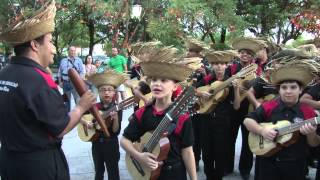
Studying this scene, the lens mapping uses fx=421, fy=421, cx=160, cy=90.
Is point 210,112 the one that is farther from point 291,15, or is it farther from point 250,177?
point 291,15

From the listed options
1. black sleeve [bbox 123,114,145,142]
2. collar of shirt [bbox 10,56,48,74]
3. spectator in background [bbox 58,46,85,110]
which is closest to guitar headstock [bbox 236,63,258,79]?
black sleeve [bbox 123,114,145,142]

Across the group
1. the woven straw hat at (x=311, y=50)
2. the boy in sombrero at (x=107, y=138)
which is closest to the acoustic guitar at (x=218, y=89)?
the woven straw hat at (x=311, y=50)

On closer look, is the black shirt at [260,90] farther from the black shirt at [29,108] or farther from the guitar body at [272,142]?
the black shirt at [29,108]

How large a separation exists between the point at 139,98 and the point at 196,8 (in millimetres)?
11314

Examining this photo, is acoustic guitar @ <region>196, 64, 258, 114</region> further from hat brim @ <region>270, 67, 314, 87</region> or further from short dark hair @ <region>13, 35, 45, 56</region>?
short dark hair @ <region>13, 35, 45, 56</region>

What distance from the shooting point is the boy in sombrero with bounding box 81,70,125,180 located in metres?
5.50

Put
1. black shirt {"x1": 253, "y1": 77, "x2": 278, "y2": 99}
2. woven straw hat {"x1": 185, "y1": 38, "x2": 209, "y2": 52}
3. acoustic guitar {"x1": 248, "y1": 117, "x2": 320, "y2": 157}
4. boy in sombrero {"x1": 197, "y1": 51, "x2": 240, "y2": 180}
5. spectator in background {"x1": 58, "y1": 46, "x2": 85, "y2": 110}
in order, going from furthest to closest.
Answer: spectator in background {"x1": 58, "y1": 46, "x2": 85, "y2": 110}, woven straw hat {"x1": 185, "y1": 38, "x2": 209, "y2": 52}, boy in sombrero {"x1": 197, "y1": 51, "x2": 240, "y2": 180}, black shirt {"x1": 253, "y1": 77, "x2": 278, "y2": 99}, acoustic guitar {"x1": 248, "y1": 117, "x2": 320, "y2": 157}

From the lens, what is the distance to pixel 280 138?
162 inches

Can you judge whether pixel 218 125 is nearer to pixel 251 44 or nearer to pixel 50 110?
pixel 251 44

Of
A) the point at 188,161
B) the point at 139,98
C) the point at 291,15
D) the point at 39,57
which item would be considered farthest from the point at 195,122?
the point at 291,15

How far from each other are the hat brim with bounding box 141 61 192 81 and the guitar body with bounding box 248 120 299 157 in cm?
106

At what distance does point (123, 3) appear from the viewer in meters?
20.1

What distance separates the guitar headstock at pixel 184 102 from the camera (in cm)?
362

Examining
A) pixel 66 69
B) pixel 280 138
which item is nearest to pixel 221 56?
pixel 280 138
